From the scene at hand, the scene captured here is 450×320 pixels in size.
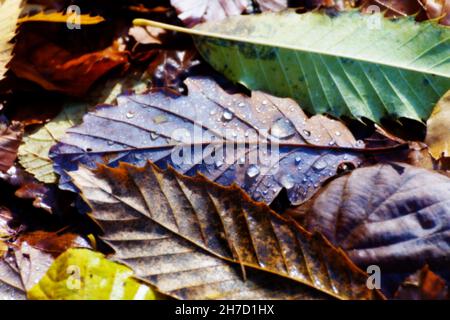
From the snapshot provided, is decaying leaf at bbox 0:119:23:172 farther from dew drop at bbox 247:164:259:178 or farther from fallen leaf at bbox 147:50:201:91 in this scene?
dew drop at bbox 247:164:259:178

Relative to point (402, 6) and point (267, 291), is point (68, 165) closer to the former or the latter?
point (267, 291)

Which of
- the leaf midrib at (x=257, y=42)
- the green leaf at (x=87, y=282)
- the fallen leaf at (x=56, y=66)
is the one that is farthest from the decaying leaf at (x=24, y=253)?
the leaf midrib at (x=257, y=42)

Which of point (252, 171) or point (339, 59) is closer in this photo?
point (252, 171)

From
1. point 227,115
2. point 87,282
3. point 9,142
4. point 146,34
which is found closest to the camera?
point 87,282

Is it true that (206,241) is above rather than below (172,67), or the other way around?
below

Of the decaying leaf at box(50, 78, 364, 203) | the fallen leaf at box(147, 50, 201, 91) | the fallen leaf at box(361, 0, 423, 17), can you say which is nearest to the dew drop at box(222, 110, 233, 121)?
the decaying leaf at box(50, 78, 364, 203)

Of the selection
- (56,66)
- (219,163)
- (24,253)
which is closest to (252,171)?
(219,163)

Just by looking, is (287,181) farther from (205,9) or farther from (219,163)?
(205,9)

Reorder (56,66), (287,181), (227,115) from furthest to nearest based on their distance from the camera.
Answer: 1. (56,66)
2. (227,115)
3. (287,181)

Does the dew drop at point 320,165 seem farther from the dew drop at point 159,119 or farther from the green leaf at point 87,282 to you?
the green leaf at point 87,282
